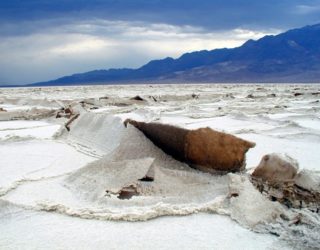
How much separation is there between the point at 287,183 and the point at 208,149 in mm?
723

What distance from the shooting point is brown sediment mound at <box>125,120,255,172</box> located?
3.29 metres

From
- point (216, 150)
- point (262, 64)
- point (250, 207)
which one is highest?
point (216, 150)

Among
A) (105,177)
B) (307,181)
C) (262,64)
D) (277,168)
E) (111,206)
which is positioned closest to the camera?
(111,206)

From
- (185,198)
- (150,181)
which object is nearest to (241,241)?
(185,198)

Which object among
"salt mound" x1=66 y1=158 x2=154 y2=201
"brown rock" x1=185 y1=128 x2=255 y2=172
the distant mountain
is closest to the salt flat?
"salt mound" x1=66 y1=158 x2=154 y2=201

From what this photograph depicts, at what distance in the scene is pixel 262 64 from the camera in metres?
116

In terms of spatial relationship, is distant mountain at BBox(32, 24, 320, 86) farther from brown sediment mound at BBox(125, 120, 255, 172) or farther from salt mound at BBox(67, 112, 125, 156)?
brown sediment mound at BBox(125, 120, 255, 172)

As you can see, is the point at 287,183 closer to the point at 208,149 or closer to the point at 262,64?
the point at 208,149

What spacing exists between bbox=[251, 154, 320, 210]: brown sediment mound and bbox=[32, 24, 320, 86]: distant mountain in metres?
84.2

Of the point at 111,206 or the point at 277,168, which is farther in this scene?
the point at 277,168

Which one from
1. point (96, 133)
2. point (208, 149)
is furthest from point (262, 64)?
point (208, 149)

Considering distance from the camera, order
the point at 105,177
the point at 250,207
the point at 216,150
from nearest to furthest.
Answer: the point at 250,207
the point at 105,177
the point at 216,150

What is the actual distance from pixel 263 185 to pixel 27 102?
35.1 feet

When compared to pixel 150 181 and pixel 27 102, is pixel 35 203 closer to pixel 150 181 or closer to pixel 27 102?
pixel 150 181
